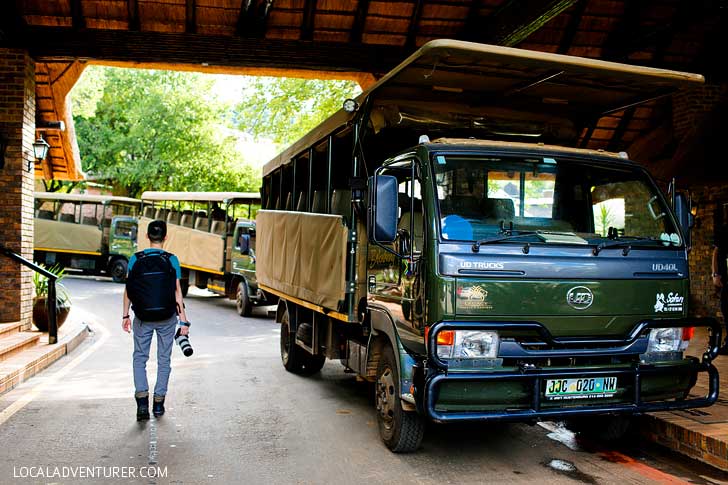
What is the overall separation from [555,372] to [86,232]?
23.5 m

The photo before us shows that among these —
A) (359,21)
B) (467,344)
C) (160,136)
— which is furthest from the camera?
(160,136)

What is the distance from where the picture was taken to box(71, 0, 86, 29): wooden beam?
10475mm

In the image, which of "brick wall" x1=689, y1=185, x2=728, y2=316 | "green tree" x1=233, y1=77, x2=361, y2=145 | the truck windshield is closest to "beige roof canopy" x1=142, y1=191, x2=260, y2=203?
"green tree" x1=233, y1=77, x2=361, y2=145

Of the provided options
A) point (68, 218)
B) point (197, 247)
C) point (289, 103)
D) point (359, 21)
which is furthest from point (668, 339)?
point (68, 218)

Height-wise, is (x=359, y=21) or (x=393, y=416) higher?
(x=359, y=21)

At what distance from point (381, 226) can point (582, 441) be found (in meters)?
2.65

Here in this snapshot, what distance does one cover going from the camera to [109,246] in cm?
2502

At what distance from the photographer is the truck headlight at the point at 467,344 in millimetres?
4656

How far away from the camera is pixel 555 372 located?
15.7 feet

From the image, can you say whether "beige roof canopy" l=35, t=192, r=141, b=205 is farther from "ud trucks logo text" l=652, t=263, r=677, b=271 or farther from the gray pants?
"ud trucks logo text" l=652, t=263, r=677, b=271

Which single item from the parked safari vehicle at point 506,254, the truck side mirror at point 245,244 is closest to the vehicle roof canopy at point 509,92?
the parked safari vehicle at point 506,254

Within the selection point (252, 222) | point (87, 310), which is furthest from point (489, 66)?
point (87, 310)

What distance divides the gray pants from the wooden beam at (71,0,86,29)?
5974mm

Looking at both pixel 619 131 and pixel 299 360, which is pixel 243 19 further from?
pixel 619 131
